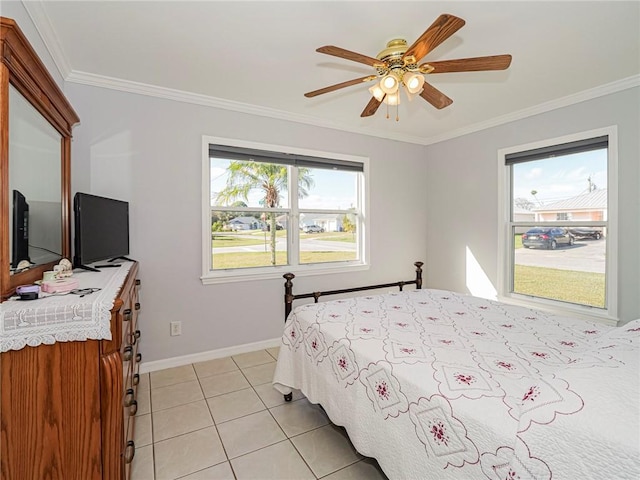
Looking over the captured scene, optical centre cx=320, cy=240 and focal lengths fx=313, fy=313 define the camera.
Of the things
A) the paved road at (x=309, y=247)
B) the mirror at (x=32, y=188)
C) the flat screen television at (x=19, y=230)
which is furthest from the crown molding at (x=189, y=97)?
the flat screen television at (x=19, y=230)

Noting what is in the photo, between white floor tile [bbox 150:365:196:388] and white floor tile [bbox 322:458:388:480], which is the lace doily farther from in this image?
white floor tile [bbox 150:365:196:388]

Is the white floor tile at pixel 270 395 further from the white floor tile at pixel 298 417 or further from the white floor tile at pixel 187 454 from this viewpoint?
the white floor tile at pixel 187 454

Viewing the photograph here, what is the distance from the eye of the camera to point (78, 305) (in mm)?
1123

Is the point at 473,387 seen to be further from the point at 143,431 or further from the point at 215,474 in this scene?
the point at 143,431

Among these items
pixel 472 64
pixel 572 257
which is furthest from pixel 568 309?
pixel 472 64

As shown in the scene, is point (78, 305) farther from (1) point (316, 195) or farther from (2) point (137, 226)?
(1) point (316, 195)

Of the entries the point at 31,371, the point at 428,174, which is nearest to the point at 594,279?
the point at 428,174

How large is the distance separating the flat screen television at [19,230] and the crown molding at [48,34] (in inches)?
44.6

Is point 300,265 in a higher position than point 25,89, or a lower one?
lower

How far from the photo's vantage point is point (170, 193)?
2.84 meters

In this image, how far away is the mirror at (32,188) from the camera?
137 centimetres

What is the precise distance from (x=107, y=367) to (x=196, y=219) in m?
1.95

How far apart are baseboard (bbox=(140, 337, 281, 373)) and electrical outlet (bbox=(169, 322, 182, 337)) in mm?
226

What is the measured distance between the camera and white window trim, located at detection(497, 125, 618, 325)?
2.73 meters
